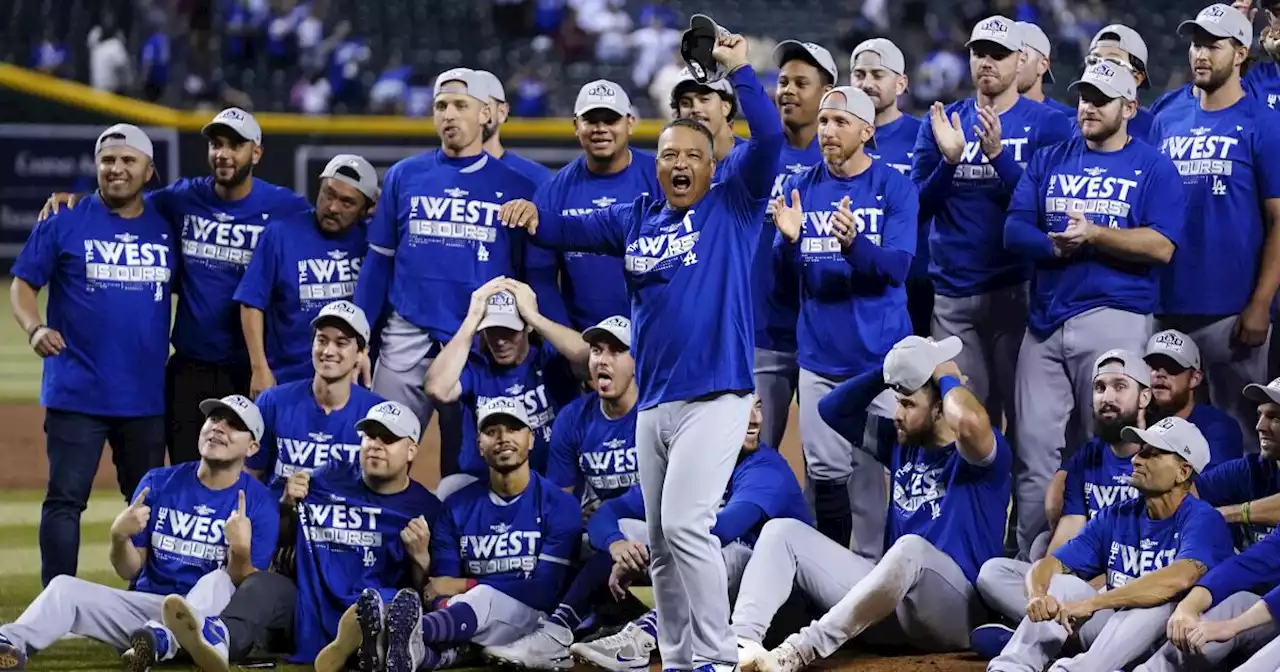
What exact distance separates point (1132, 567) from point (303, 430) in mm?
3135

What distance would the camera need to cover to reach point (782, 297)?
724 centimetres

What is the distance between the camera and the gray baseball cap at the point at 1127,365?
6246mm

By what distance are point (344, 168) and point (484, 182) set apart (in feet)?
2.09

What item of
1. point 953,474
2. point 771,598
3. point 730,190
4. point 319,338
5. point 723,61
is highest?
point 723,61

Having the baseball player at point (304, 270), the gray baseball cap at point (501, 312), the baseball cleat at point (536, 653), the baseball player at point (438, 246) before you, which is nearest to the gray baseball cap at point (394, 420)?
the gray baseball cap at point (501, 312)

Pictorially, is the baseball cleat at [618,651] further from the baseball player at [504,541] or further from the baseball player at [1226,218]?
the baseball player at [1226,218]

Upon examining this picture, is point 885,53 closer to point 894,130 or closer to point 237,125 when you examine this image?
point 894,130

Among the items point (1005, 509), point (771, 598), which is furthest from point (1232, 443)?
point (771, 598)

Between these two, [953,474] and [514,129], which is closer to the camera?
[953,474]

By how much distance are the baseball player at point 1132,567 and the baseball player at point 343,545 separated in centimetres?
221

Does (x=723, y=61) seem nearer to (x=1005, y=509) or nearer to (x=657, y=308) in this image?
(x=657, y=308)

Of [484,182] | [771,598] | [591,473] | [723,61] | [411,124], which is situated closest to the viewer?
[723,61]

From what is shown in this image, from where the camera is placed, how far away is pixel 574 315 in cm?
750

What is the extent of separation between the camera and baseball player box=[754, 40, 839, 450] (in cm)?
718
